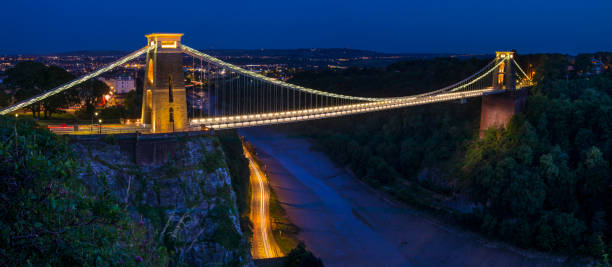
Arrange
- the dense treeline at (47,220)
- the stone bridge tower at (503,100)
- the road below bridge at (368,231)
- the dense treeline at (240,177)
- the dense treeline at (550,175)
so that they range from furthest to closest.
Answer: the stone bridge tower at (503,100) → the dense treeline at (550,175) → the road below bridge at (368,231) → the dense treeline at (240,177) → the dense treeline at (47,220)

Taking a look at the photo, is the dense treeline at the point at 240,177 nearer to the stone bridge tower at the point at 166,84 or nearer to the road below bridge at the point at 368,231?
the road below bridge at the point at 368,231

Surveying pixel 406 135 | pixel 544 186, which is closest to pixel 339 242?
pixel 544 186

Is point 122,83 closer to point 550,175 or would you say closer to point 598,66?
point 550,175

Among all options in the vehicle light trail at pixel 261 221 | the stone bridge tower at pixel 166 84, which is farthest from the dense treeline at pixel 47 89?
the vehicle light trail at pixel 261 221

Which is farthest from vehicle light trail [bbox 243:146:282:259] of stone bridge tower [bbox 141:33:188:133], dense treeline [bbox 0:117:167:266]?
dense treeline [bbox 0:117:167:266]

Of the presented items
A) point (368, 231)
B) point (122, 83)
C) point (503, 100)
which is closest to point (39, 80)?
point (122, 83)

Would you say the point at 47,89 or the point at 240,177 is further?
the point at 240,177
